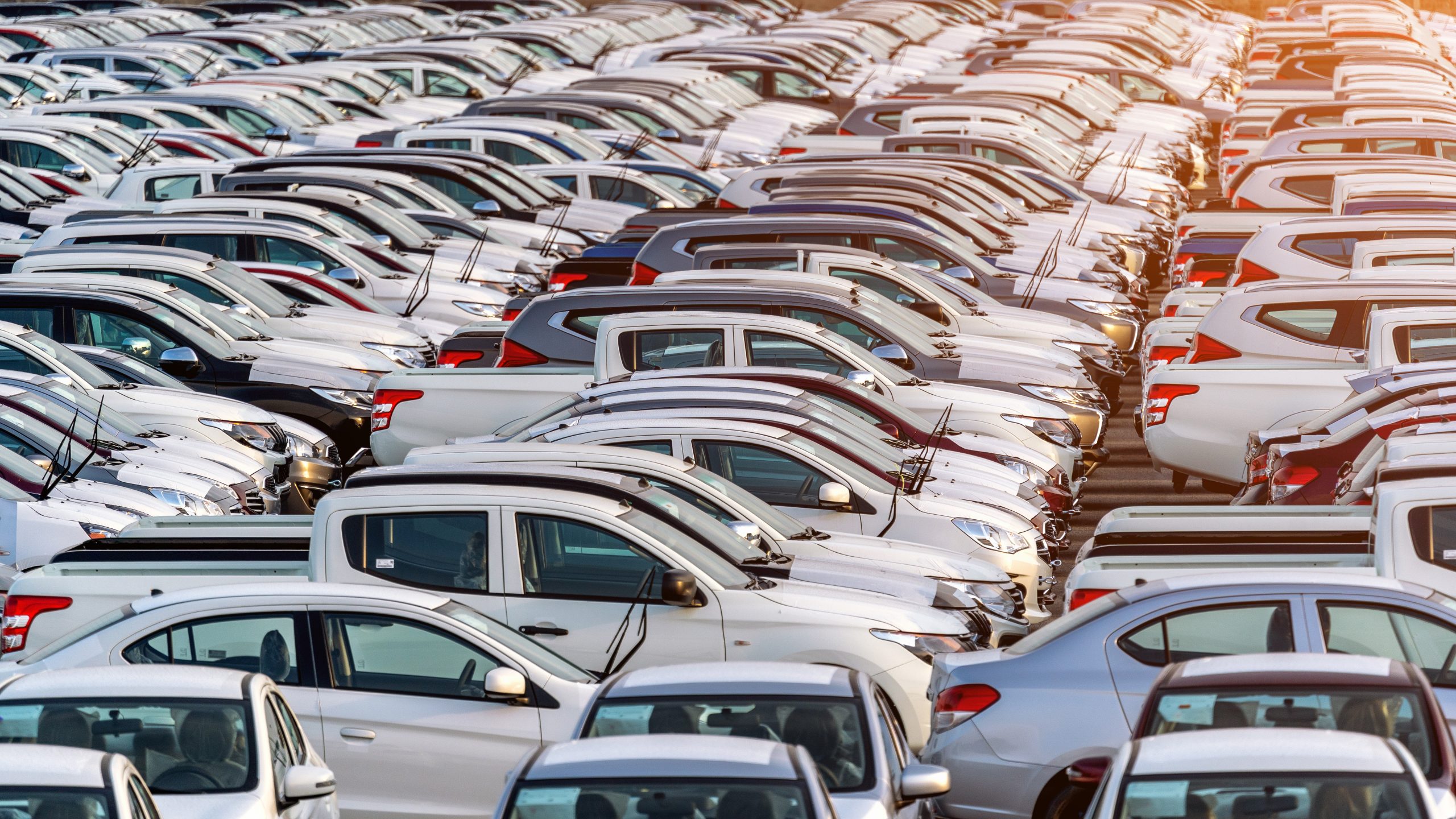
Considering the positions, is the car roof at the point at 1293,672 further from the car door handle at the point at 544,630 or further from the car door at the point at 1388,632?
the car door handle at the point at 544,630

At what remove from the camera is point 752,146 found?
101 ft

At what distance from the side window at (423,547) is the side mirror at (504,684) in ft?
4.75

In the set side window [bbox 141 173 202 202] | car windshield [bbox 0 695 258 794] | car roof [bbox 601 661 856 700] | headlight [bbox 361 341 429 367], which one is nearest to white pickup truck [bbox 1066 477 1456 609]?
car roof [bbox 601 661 856 700]

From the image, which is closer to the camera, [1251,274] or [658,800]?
[658,800]

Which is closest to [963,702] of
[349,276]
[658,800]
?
[658,800]

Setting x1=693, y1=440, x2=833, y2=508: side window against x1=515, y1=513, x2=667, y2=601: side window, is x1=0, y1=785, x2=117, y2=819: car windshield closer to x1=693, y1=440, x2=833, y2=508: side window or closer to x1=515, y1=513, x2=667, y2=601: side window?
x1=515, y1=513, x2=667, y2=601: side window

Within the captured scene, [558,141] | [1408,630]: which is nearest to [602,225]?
[558,141]

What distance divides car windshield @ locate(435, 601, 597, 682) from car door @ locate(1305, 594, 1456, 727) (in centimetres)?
304

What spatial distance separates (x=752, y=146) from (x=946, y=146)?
515 cm

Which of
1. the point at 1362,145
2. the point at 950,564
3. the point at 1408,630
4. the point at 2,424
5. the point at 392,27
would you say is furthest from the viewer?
the point at 392,27

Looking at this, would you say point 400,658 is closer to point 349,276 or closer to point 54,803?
point 54,803

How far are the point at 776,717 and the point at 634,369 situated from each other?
7.42 m

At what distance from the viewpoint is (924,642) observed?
32.2 feet

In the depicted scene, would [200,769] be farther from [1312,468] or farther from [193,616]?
[1312,468]
